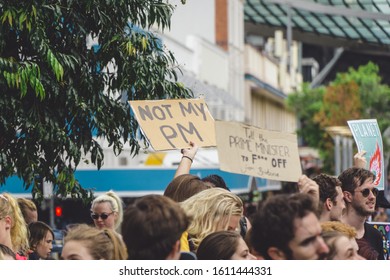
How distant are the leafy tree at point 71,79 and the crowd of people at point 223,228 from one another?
3638 millimetres

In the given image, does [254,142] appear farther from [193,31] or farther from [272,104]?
[272,104]

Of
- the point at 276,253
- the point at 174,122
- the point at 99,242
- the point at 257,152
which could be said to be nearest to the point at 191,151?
the point at 174,122

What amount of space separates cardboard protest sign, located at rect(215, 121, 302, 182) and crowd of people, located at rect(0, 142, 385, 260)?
0.25 meters

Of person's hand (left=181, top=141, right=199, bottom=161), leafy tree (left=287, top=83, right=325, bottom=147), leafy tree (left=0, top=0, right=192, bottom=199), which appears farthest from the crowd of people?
leafy tree (left=287, top=83, right=325, bottom=147)

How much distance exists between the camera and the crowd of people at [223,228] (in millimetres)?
5227

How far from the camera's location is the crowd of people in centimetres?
523

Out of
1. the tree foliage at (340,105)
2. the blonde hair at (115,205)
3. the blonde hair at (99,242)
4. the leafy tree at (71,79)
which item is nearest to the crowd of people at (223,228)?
the blonde hair at (99,242)

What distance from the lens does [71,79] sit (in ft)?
39.3

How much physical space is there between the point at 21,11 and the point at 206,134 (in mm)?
3129

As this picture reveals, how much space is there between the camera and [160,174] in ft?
89.0

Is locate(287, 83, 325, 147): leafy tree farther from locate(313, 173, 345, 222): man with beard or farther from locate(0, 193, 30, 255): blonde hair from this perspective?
locate(0, 193, 30, 255): blonde hair

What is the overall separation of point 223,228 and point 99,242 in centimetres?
136

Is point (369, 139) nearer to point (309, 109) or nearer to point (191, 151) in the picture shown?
point (191, 151)
